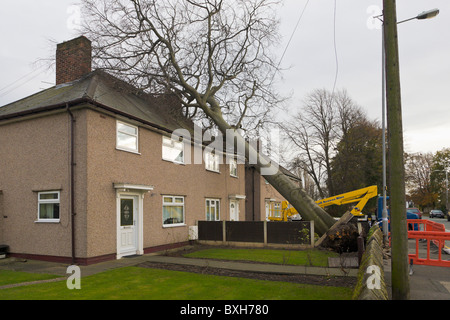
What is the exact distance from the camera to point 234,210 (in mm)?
23641

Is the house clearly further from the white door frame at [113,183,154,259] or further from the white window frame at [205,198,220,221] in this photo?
the white window frame at [205,198,220,221]

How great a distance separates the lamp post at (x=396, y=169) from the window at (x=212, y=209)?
1432cm

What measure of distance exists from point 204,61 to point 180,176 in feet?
22.6

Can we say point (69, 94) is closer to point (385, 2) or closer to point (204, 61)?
point (204, 61)

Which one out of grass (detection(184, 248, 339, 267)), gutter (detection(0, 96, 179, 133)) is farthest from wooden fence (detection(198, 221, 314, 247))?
gutter (detection(0, 96, 179, 133))

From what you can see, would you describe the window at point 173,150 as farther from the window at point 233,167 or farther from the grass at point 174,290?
the grass at point 174,290

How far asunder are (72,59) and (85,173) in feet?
23.1

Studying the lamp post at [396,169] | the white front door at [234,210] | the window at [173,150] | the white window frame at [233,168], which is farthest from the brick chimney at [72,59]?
the lamp post at [396,169]

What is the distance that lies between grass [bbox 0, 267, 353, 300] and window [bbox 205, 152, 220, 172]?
10946 mm

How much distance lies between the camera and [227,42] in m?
19.6

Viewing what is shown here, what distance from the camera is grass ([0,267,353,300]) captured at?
713 centimetres

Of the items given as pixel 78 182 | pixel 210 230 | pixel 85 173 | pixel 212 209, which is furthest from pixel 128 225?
pixel 212 209

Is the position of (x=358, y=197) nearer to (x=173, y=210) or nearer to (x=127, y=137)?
(x=173, y=210)
